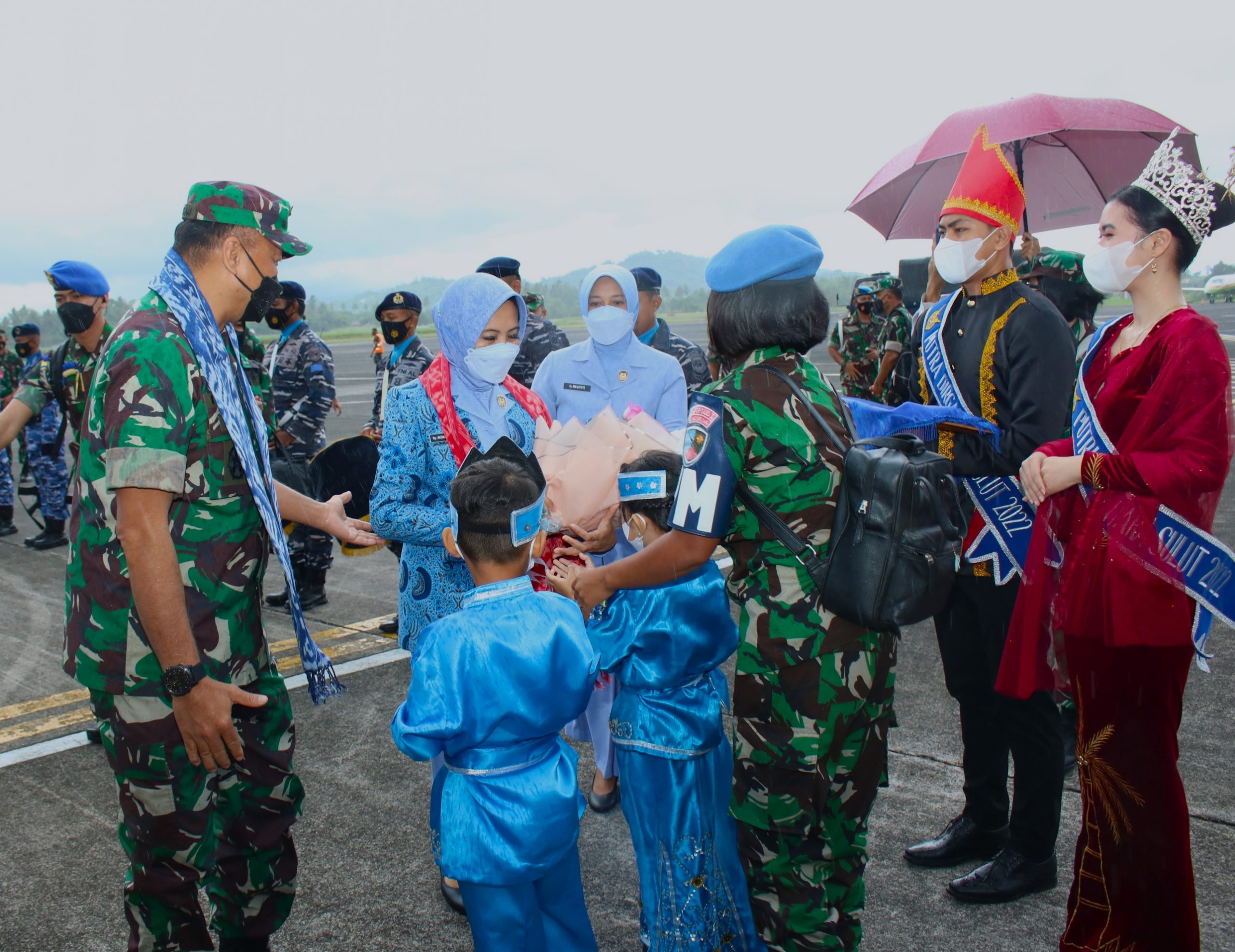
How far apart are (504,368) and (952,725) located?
2758 millimetres

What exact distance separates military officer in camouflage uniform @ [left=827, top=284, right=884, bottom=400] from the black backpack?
8.62 m

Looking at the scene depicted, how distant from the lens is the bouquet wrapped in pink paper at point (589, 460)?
278 centimetres

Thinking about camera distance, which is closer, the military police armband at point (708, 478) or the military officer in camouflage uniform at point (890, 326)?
the military police armband at point (708, 478)

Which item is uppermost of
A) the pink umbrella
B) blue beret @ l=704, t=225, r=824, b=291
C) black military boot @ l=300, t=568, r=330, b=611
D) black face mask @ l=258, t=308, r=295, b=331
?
the pink umbrella

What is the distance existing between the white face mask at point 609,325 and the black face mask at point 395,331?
7.71ft

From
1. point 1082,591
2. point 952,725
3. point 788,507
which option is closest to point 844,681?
point 788,507

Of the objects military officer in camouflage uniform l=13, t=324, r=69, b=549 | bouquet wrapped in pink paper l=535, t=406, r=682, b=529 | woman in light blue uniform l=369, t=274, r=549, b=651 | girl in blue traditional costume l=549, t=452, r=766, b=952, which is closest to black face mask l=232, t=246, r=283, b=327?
woman in light blue uniform l=369, t=274, r=549, b=651

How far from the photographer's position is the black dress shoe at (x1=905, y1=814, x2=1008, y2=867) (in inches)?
128

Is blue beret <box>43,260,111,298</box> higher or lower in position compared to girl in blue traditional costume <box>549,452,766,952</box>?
higher

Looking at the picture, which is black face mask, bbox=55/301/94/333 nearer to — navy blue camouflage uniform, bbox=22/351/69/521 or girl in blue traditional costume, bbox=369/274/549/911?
girl in blue traditional costume, bbox=369/274/549/911

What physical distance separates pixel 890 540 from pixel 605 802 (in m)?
2.19

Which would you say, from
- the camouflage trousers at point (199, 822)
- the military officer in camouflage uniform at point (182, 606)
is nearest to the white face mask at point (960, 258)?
the military officer in camouflage uniform at point (182, 606)

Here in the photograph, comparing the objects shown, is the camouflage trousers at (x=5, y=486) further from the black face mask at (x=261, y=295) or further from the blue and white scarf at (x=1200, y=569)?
the blue and white scarf at (x=1200, y=569)

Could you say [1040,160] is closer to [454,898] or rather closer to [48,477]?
[454,898]
